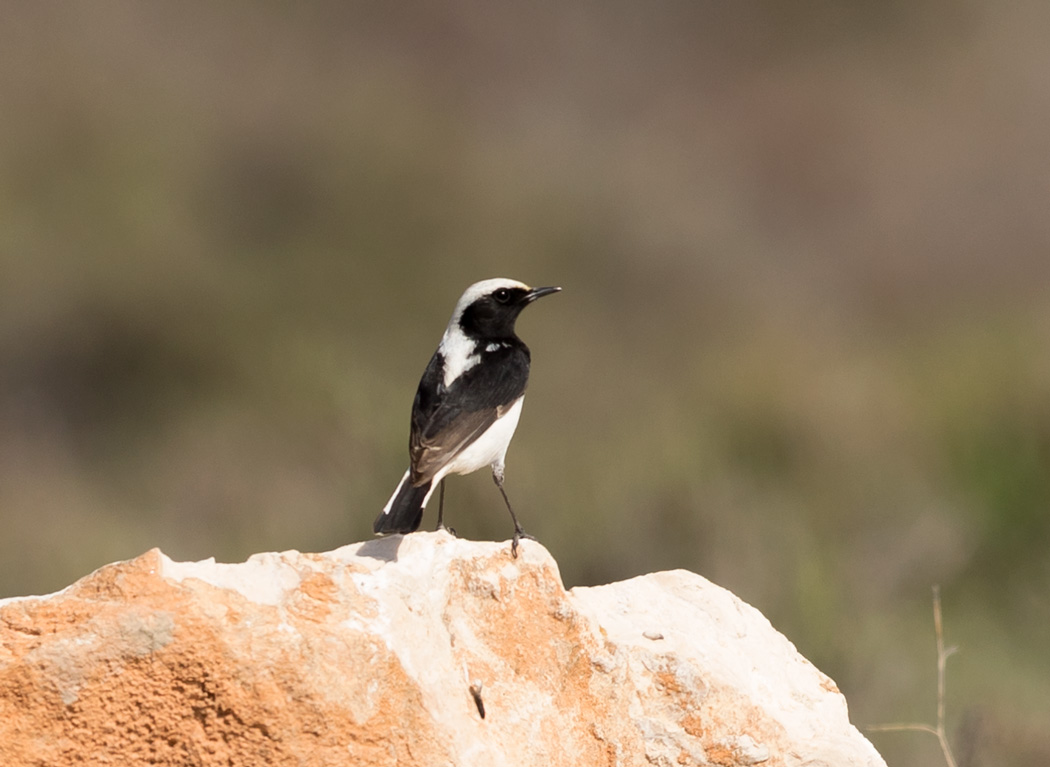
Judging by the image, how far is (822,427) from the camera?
11648 millimetres

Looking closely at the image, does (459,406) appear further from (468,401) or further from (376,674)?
(376,674)

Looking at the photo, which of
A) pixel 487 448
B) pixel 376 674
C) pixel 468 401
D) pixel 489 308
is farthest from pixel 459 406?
pixel 376 674

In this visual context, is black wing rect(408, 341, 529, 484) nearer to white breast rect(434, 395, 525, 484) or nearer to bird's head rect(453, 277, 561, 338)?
white breast rect(434, 395, 525, 484)

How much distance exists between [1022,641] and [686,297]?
32.8ft

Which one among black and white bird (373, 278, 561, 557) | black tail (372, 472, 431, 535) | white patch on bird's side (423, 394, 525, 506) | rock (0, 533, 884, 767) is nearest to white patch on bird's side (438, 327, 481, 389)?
black and white bird (373, 278, 561, 557)

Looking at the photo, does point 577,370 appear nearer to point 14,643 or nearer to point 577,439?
point 577,439

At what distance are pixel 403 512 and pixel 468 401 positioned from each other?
59 centimetres

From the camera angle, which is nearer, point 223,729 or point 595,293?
point 223,729

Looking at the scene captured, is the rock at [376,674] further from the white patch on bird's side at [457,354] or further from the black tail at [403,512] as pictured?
the white patch on bird's side at [457,354]

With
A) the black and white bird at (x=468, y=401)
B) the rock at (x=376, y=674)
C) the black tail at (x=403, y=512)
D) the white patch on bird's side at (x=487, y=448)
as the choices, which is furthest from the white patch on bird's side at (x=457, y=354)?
the rock at (x=376, y=674)

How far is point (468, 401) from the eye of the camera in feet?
17.0

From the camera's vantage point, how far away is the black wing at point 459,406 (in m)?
5.02

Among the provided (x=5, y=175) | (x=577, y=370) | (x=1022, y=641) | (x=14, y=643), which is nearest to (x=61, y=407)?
(x=5, y=175)

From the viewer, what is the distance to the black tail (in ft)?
15.2
